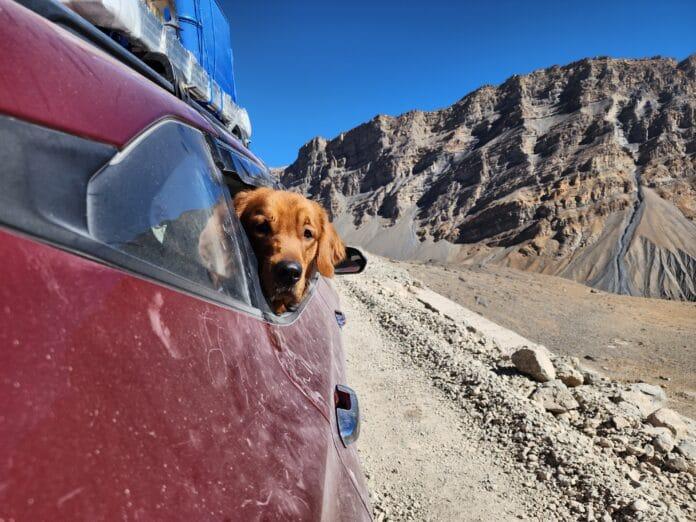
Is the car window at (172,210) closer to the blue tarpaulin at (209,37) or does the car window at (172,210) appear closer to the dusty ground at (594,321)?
the blue tarpaulin at (209,37)

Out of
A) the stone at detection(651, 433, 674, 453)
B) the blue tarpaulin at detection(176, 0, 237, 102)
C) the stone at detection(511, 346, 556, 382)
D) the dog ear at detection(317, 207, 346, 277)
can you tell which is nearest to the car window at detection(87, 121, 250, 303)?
the dog ear at detection(317, 207, 346, 277)

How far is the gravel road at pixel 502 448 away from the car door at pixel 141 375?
2584 mm

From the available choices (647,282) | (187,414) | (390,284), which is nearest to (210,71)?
(187,414)

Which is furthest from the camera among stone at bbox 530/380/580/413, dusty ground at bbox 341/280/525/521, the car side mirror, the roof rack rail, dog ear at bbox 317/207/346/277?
stone at bbox 530/380/580/413

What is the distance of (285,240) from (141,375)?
164cm

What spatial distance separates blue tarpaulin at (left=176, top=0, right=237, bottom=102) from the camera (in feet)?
13.4

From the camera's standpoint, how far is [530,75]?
4877 inches

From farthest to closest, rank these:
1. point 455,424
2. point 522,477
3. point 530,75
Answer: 1. point 530,75
2. point 455,424
3. point 522,477

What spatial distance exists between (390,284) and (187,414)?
43.0ft

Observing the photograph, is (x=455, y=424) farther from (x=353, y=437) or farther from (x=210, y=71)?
(x=210, y=71)

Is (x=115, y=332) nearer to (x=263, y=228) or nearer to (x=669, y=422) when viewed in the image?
(x=263, y=228)

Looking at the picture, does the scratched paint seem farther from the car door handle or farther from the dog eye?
the dog eye

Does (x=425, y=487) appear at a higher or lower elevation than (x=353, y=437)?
lower

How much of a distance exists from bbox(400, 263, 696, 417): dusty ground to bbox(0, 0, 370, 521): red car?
59.0ft
